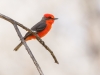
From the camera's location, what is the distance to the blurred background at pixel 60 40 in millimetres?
5062

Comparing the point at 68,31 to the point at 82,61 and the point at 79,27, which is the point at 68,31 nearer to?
the point at 79,27

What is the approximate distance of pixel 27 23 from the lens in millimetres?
5262

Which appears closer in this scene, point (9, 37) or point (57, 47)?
point (9, 37)

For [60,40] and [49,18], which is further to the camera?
[60,40]

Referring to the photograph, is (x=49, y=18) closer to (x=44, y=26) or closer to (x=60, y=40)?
(x=44, y=26)

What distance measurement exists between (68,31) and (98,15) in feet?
2.16

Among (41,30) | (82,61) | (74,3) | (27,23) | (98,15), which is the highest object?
(74,3)

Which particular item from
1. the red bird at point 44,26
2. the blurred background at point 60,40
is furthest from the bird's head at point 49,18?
the blurred background at point 60,40

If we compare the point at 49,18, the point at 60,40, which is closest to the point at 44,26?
the point at 49,18

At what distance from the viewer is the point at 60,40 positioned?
586cm

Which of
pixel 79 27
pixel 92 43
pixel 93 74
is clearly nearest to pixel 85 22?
pixel 79 27

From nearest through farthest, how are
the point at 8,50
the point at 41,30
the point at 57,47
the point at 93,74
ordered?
the point at 41,30 < the point at 8,50 < the point at 93,74 < the point at 57,47

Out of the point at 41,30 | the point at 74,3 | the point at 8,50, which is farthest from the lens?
the point at 74,3

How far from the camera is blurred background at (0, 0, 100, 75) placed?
506 centimetres
